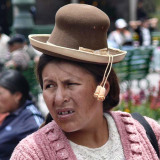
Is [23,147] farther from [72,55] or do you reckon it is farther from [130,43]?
[130,43]

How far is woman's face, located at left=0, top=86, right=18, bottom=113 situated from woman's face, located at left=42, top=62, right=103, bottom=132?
2.13 meters

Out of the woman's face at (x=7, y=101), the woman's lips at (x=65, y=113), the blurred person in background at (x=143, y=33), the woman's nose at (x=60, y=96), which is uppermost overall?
the woman's nose at (x=60, y=96)

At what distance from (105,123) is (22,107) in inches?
78.0

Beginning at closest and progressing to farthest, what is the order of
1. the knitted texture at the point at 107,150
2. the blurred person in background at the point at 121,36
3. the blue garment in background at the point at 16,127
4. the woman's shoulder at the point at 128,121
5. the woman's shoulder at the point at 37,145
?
the woman's shoulder at the point at 37,145 < the knitted texture at the point at 107,150 < the woman's shoulder at the point at 128,121 < the blue garment in background at the point at 16,127 < the blurred person in background at the point at 121,36

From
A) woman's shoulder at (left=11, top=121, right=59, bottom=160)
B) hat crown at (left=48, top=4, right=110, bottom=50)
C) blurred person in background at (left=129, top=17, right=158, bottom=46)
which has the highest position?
hat crown at (left=48, top=4, right=110, bottom=50)

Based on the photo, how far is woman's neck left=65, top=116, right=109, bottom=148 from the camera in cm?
220

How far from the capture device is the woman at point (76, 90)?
6.75 ft

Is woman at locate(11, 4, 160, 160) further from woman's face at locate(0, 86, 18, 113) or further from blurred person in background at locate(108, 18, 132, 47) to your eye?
blurred person in background at locate(108, 18, 132, 47)

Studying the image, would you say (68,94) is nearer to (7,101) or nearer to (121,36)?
(7,101)

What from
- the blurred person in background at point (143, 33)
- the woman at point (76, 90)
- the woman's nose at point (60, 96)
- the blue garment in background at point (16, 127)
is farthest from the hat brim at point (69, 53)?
the blurred person in background at point (143, 33)

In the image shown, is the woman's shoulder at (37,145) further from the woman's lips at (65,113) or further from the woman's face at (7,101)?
the woman's face at (7,101)

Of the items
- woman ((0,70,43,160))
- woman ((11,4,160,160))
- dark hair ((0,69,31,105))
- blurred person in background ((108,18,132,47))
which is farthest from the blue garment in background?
blurred person in background ((108,18,132,47))

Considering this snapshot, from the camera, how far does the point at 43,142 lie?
82.0 inches

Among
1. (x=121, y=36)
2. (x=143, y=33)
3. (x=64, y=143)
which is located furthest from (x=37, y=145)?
(x=143, y=33)
